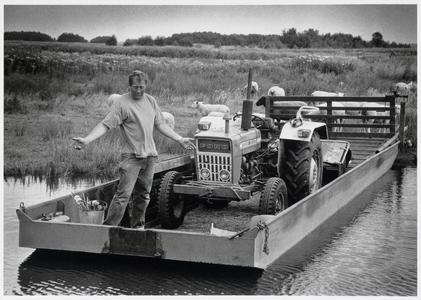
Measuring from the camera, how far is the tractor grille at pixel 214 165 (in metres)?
7.80

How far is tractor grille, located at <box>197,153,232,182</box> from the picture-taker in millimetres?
7797

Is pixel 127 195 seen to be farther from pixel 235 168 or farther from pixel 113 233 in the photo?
pixel 235 168

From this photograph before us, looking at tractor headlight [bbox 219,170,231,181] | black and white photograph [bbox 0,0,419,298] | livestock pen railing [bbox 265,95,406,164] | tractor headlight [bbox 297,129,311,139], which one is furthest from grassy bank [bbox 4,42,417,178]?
tractor headlight [bbox 297,129,311,139]

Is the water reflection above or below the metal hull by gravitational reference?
below

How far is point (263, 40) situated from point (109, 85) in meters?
3.98

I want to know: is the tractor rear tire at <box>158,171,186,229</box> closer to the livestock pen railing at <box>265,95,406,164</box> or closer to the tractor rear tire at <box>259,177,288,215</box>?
the tractor rear tire at <box>259,177,288,215</box>

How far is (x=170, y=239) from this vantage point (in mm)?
6238

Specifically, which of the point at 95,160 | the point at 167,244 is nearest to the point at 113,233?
the point at 167,244

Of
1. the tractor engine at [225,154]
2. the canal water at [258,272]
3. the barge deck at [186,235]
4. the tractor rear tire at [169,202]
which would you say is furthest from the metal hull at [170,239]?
the tractor engine at [225,154]

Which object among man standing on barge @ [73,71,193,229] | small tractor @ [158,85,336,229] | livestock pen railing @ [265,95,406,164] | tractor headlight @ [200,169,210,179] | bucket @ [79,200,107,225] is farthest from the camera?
livestock pen railing @ [265,95,406,164]

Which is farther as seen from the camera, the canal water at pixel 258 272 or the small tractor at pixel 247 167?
the small tractor at pixel 247 167

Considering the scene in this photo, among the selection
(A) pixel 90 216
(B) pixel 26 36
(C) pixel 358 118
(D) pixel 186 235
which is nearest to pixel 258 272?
(D) pixel 186 235

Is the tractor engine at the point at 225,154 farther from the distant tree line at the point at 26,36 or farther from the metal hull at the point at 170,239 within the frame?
the distant tree line at the point at 26,36

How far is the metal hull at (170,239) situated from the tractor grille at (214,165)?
0.92 m
